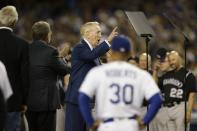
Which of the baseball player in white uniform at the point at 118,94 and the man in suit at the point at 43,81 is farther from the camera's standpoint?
the man in suit at the point at 43,81

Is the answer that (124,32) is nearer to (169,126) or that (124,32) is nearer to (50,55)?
(169,126)

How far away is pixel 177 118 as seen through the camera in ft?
41.9

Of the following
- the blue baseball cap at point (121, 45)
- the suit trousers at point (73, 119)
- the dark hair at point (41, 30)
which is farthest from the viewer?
the dark hair at point (41, 30)

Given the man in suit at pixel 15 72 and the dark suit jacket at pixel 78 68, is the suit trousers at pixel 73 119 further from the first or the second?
the man in suit at pixel 15 72

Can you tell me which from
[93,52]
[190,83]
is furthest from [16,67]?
[190,83]

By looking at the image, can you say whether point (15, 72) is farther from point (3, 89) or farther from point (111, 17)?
point (111, 17)

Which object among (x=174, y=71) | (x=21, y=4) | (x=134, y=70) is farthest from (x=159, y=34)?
(x=134, y=70)

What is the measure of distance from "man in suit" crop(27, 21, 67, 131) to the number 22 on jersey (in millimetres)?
3249

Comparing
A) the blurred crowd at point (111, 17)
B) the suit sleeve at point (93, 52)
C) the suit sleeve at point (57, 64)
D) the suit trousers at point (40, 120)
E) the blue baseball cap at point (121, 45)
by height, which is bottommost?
the blurred crowd at point (111, 17)

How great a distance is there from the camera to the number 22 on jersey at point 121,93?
7.87 metres

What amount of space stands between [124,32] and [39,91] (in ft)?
35.3

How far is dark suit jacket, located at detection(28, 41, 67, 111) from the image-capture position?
11133 millimetres

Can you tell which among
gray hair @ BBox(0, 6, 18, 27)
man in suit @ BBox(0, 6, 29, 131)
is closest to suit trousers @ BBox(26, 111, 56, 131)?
man in suit @ BBox(0, 6, 29, 131)

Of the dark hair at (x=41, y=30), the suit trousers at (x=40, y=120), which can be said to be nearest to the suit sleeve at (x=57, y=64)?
the dark hair at (x=41, y=30)
